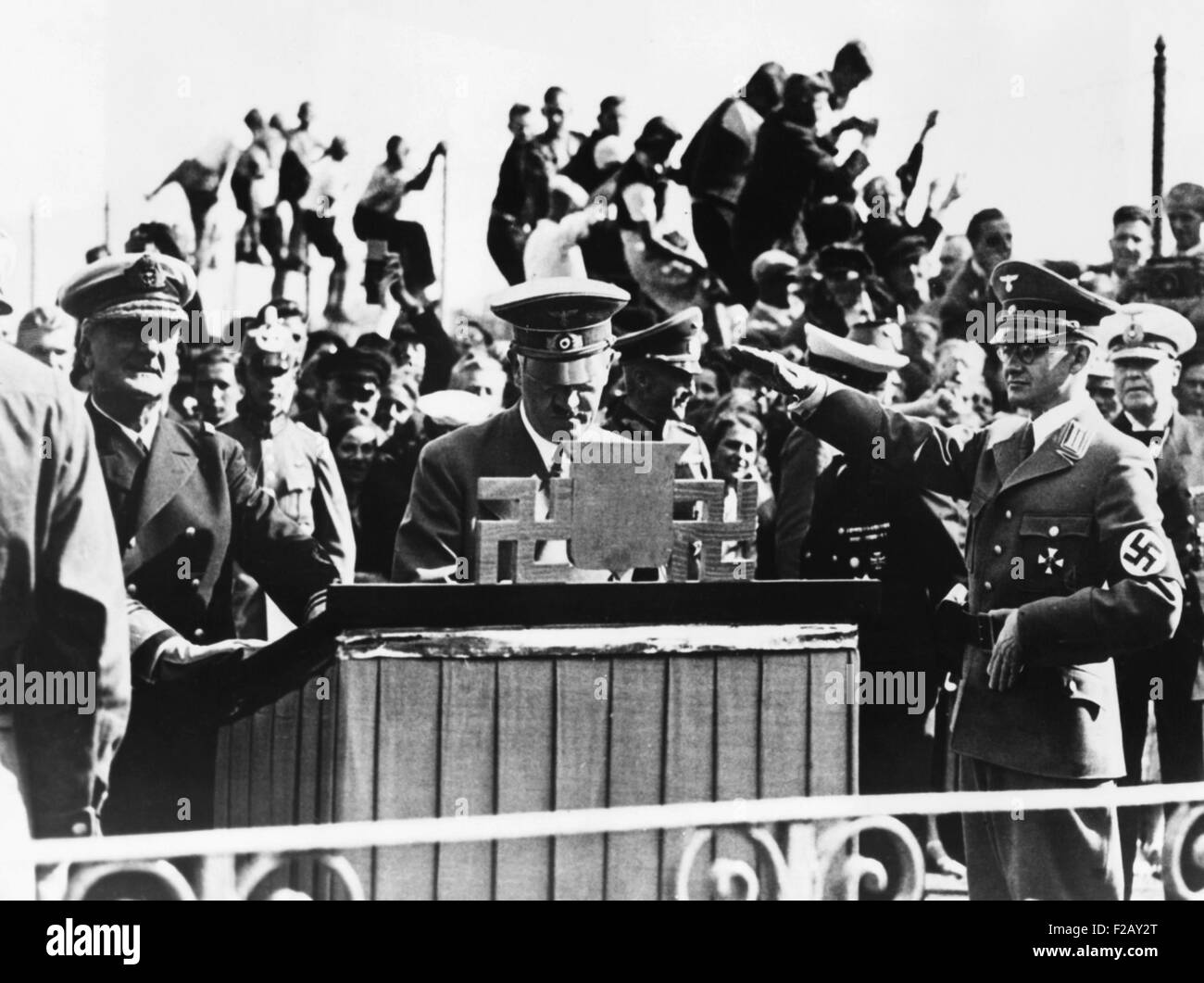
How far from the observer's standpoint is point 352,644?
4578 mm

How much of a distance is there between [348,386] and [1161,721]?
9.93ft

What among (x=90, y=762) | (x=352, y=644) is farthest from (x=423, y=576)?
(x=90, y=762)

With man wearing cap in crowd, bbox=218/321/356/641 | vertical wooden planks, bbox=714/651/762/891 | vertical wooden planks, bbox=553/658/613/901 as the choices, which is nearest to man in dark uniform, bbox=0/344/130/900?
man wearing cap in crowd, bbox=218/321/356/641

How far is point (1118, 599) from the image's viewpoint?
5191mm

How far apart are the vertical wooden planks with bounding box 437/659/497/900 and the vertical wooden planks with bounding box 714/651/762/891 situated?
71 centimetres

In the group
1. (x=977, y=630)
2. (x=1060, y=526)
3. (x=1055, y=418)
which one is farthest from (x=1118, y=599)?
(x=1055, y=418)

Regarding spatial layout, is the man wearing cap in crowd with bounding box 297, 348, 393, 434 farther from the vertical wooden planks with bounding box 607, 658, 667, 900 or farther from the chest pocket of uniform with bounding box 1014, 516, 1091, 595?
the chest pocket of uniform with bounding box 1014, 516, 1091, 595

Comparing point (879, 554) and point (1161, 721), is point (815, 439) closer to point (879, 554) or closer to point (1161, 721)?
point (879, 554)

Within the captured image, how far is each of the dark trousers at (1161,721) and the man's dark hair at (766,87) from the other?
224 centimetres

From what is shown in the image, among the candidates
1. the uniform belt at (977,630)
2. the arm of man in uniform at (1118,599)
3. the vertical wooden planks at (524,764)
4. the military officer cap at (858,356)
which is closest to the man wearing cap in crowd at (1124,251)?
the arm of man in uniform at (1118,599)

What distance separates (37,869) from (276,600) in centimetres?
103

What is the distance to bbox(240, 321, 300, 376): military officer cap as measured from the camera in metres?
4.79

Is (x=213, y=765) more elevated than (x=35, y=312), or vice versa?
(x=35, y=312)

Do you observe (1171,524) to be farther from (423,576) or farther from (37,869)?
(37,869)
